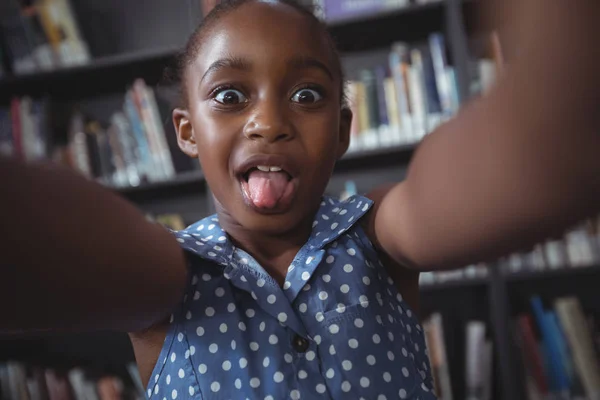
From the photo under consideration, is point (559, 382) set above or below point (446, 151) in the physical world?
below

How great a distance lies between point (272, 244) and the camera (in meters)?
0.68

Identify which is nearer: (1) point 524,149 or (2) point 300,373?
(1) point 524,149

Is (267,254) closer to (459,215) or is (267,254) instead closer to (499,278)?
(459,215)

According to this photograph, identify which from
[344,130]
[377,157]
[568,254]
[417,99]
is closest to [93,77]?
[377,157]

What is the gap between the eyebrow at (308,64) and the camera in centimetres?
62

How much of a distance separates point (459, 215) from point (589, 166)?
0.32ft

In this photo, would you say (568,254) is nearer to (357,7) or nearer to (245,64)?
(357,7)

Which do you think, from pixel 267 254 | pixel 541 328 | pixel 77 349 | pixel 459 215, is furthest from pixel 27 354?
pixel 459 215

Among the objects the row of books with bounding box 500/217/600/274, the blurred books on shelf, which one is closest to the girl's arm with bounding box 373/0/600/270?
the row of books with bounding box 500/217/600/274

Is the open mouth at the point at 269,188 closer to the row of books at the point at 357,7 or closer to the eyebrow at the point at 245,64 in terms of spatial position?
the eyebrow at the point at 245,64

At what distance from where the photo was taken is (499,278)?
168 cm

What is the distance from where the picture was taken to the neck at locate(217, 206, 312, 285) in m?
0.66

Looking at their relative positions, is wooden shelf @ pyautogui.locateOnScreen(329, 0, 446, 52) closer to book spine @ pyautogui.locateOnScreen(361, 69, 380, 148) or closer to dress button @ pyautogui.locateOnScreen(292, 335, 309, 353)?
book spine @ pyautogui.locateOnScreen(361, 69, 380, 148)

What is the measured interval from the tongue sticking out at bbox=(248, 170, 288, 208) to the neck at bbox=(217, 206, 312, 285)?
0.06 m
